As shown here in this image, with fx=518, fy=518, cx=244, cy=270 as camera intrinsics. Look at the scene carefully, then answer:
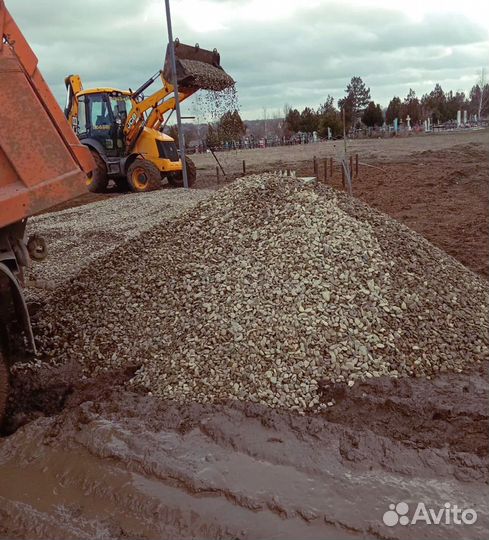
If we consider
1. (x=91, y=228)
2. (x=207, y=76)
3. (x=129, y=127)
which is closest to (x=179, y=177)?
(x=129, y=127)

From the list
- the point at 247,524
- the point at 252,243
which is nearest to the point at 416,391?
the point at 247,524

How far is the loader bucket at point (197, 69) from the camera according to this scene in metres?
12.1

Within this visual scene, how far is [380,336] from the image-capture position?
409cm

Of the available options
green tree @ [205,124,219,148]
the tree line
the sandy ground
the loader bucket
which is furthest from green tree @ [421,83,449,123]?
the loader bucket

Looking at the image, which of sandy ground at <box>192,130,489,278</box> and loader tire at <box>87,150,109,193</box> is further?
loader tire at <box>87,150,109,193</box>

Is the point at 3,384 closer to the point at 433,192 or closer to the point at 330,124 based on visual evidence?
the point at 433,192

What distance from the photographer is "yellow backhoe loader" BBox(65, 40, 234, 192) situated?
1329 centimetres

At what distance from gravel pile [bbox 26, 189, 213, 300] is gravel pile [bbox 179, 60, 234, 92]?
2.63 metres

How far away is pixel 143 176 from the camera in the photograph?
1377 cm

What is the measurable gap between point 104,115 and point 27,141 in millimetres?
10917

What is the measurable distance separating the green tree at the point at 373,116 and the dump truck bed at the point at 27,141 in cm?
5356

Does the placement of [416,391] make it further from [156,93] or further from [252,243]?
[156,93]

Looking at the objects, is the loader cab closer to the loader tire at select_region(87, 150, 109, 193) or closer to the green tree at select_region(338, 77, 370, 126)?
the loader tire at select_region(87, 150, 109, 193)

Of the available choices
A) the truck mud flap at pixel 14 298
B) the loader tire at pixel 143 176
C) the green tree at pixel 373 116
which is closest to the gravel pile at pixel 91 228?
the loader tire at pixel 143 176
